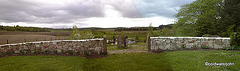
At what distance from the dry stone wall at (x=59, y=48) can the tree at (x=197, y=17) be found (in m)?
14.7

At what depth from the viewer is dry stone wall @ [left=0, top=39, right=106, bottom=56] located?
36.7 ft

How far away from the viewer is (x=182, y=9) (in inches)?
1001

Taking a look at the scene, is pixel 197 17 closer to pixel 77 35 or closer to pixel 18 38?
pixel 77 35

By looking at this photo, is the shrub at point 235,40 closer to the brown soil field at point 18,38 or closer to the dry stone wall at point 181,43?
the dry stone wall at point 181,43

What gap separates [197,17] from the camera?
2177 cm

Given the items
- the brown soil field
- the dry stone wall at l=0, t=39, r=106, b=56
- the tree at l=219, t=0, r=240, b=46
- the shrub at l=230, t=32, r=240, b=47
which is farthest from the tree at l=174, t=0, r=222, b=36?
the brown soil field

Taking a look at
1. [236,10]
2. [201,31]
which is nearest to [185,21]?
[201,31]

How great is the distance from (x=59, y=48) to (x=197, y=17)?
19.8 meters

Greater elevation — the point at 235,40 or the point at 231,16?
the point at 231,16

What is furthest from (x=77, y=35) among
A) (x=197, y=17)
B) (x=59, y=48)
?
(x=197, y=17)

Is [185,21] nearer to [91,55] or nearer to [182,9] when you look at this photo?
[182,9]

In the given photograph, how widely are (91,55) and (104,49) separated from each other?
1088 mm

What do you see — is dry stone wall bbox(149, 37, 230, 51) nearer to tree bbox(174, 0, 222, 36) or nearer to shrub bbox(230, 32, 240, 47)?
shrub bbox(230, 32, 240, 47)

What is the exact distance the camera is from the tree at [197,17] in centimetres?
1975
